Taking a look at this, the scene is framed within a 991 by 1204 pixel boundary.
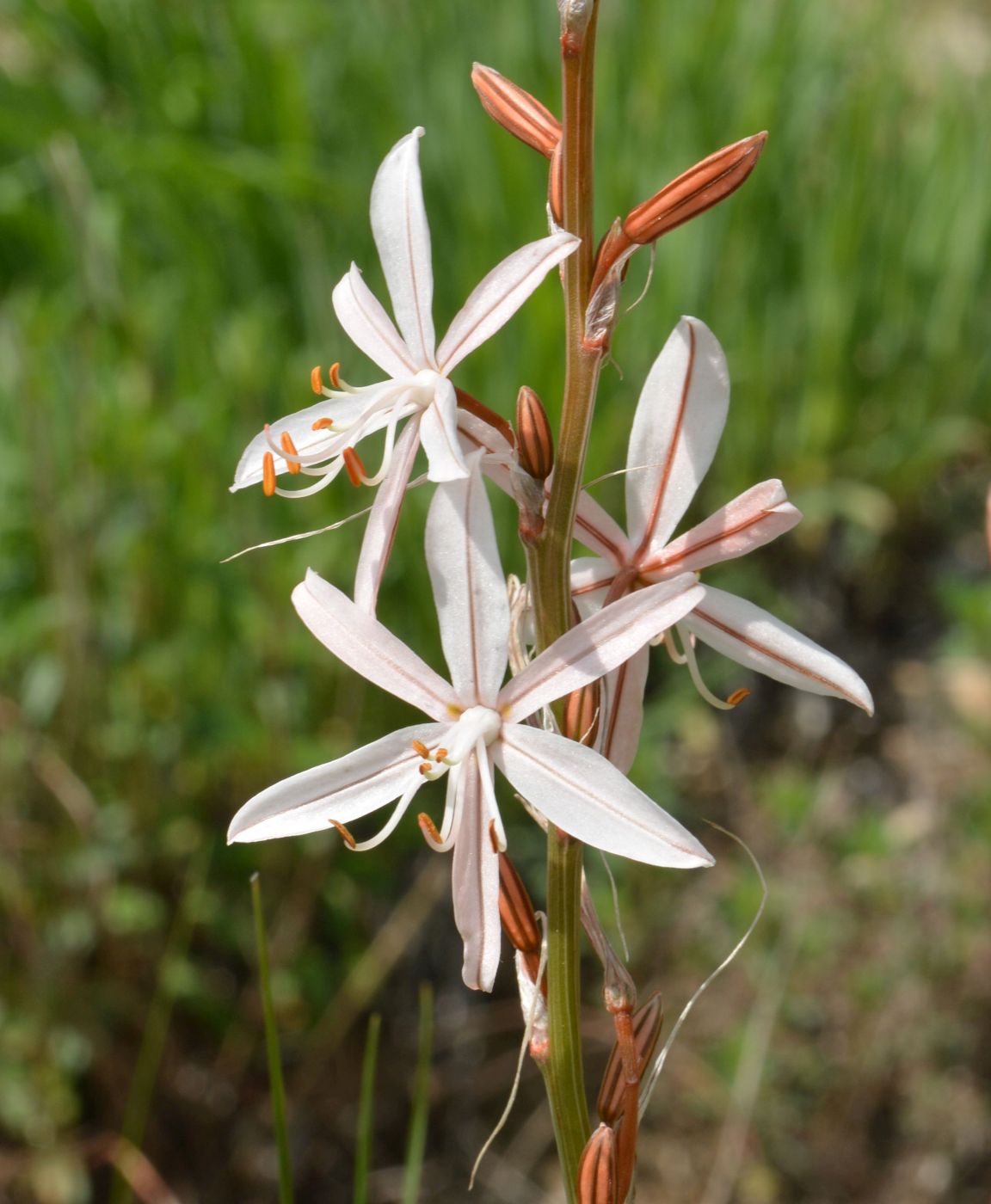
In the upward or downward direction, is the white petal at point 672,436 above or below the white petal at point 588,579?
above

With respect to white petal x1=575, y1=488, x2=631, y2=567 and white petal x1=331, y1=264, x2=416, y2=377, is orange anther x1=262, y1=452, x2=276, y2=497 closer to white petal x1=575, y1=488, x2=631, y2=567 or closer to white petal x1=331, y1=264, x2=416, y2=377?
white petal x1=331, y1=264, x2=416, y2=377

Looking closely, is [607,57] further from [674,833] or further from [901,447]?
[674,833]

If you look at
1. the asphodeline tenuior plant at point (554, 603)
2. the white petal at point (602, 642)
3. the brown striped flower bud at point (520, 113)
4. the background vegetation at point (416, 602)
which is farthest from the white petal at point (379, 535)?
the background vegetation at point (416, 602)

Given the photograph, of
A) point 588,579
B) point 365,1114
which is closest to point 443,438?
point 588,579

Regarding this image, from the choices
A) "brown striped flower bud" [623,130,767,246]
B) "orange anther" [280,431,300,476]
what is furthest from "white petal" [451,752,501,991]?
"brown striped flower bud" [623,130,767,246]

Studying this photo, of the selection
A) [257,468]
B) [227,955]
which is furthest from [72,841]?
[257,468]

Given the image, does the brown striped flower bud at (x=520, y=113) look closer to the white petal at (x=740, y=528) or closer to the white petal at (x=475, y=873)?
the white petal at (x=740, y=528)
